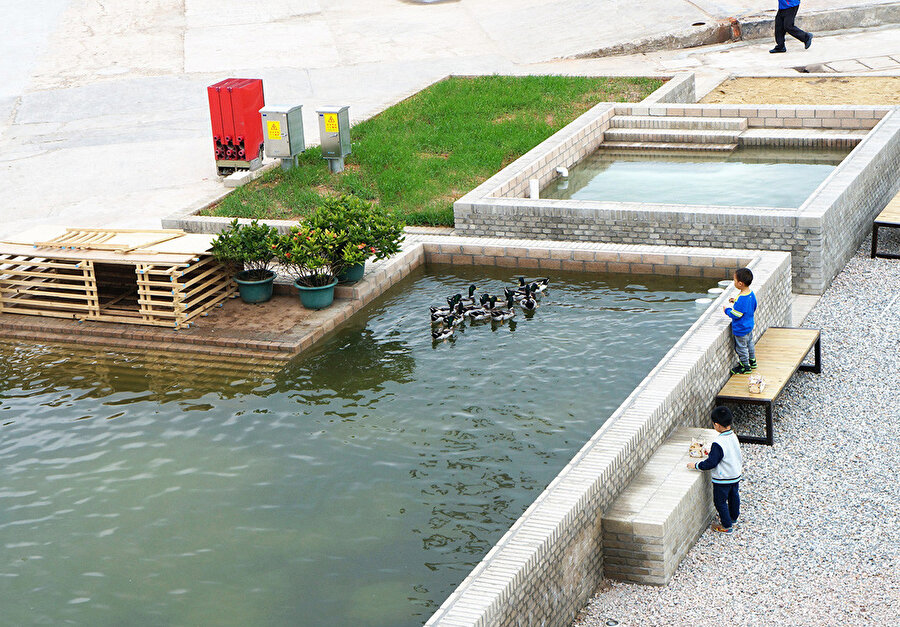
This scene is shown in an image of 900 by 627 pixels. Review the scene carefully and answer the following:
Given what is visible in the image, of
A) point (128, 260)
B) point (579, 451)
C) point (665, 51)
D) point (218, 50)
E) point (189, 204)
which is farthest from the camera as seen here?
point (218, 50)

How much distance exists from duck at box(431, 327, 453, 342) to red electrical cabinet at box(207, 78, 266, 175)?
7.67 meters

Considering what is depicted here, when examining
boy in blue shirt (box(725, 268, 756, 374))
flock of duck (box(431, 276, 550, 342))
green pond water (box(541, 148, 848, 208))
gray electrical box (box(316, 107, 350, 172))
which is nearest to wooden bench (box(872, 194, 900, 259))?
green pond water (box(541, 148, 848, 208))

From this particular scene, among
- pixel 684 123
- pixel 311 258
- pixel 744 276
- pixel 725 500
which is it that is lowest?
pixel 725 500

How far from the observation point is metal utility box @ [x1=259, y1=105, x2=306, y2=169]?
1789cm

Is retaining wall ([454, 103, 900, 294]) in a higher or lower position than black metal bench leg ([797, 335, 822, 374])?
higher

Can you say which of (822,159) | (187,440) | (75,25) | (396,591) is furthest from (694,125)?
(75,25)

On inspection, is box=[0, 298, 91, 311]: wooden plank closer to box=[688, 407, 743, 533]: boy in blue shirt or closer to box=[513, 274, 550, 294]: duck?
box=[513, 274, 550, 294]: duck

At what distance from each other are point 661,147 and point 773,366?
8.66m

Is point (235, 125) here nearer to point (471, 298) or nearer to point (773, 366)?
point (471, 298)

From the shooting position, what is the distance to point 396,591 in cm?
802

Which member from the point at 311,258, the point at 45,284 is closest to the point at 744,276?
the point at 311,258

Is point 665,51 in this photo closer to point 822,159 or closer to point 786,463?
point 822,159

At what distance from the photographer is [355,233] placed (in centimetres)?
1304

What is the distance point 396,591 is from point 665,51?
21536mm
